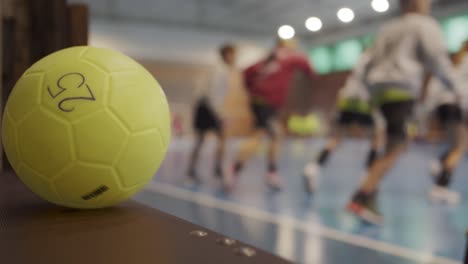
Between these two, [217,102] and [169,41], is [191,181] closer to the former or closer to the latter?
[217,102]

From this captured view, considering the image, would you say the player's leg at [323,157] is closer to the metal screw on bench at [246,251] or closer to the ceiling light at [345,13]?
the metal screw on bench at [246,251]

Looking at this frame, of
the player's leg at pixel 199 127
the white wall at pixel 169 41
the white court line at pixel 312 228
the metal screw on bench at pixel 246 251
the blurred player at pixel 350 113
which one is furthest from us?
the white wall at pixel 169 41

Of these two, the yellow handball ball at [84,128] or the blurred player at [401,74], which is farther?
the blurred player at [401,74]

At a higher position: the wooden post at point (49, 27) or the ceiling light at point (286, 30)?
the ceiling light at point (286, 30)

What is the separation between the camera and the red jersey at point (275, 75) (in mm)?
4746

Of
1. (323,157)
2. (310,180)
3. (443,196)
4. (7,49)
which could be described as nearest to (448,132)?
(443,196)

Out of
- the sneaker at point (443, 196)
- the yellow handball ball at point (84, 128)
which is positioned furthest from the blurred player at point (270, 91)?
the yellow handball ball at point (84, 128)

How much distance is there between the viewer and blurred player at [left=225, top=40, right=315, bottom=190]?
15.6 ft

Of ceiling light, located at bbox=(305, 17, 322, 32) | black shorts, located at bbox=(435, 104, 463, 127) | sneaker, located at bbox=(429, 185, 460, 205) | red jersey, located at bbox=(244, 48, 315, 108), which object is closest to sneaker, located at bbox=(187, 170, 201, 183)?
red jersey, located at bbox=(244, 48, 315, 108)

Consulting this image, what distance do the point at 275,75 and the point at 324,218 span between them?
197cm

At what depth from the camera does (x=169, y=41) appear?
1709 centimetres

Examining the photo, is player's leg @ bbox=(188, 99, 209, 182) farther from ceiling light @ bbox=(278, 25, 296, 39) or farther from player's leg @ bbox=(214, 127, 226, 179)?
ceiling light @ bbox=(278, 25, 296, 39)

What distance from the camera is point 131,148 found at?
3.65ft

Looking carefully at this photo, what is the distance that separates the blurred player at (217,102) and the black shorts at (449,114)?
2.11 m
